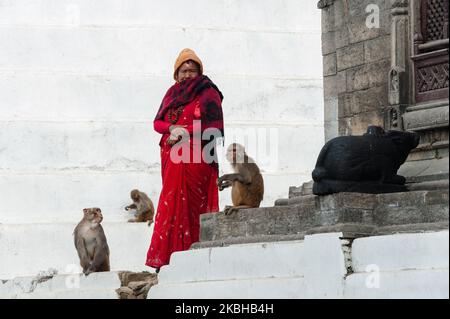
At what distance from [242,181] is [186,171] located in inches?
33.7

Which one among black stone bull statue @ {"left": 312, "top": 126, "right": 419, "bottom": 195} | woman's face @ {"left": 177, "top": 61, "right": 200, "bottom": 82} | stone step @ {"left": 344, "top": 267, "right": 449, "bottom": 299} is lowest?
stone step @ {"left": 344, "top": 267, "right": 449, "bottom": 299}

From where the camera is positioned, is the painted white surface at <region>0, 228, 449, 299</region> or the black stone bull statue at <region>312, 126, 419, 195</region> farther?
the black stone bull statue at <region>312, 126, 419, 195</region>

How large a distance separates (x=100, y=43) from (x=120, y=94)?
2.30ft

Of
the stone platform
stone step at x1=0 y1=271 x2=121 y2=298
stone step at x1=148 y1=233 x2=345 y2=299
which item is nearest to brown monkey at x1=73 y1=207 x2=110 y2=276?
stone step at x1=0 y1=271 x2=121 y2=298

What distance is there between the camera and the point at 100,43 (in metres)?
19.8

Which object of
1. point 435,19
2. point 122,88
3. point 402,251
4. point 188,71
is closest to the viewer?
point 402,251

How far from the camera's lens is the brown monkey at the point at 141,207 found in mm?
18469

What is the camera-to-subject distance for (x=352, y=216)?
12742 mm

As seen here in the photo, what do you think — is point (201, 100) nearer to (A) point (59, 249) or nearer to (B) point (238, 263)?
(B) point (238, 263)

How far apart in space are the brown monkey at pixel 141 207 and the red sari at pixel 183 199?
2.98 m

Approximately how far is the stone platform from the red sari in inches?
54.4

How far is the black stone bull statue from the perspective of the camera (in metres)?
13.0

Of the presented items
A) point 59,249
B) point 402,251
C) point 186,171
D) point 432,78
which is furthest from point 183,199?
point 402,251

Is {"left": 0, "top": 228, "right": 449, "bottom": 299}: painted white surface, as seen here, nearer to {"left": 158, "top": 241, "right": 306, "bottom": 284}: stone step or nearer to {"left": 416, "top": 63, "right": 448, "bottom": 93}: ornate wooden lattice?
{"left": 158, "top": 241, "right": 306, "bottom": 284}: stone step
